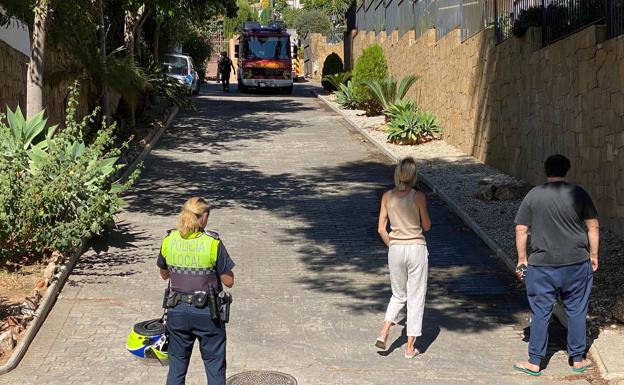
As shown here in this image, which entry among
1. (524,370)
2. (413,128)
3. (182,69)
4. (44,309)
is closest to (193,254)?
(524,370)

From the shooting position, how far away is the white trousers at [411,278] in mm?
7484

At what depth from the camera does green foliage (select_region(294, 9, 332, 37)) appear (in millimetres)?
67938

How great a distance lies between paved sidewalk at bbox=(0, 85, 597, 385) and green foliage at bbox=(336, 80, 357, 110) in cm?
1270

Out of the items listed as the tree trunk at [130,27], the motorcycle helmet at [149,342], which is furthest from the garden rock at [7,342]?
the tree trunk at [130,27]

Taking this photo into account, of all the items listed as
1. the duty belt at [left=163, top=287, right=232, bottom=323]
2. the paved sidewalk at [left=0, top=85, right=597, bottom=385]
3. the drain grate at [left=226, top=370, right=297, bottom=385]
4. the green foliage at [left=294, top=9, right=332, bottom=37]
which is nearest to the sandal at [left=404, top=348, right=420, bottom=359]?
the paved sidewalk at [left=0, top=85, right=597, bottom=385]

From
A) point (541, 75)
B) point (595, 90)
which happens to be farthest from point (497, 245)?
point (541, 75)

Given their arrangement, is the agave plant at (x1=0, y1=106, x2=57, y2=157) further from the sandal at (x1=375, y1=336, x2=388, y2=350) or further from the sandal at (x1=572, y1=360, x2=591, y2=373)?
the sandal at (x1=572, y1=360, x2=591, y2=373)

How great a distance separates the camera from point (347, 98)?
3133 cm

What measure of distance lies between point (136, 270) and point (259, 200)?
491 cm

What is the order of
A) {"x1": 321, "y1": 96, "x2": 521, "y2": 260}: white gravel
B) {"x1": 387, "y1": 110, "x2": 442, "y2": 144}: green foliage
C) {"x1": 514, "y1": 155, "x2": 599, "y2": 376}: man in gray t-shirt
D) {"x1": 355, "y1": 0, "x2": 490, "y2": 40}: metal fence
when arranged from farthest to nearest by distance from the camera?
{"x1": 387, "y1": 110, "x2": 442, "y2": 144}: green foliage → {"x1": 355, "y1": 0, "x2": 490, "y2": 40}: metal fence → {"x1": 321, "y1": 96, "x2": 521, "y2": 260}: white gravel → {"x1": 514, "y1": 155, "x2": 599, "y2": 376}: man in gray t-shirt

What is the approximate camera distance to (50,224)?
35.5ft

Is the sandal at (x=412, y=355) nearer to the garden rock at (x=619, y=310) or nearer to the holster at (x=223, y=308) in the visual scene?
the garden rock at (x=619, y=310)

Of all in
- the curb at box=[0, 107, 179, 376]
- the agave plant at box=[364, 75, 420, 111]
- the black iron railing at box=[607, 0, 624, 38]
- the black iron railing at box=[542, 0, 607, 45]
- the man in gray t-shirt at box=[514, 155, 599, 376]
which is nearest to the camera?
the man in gray t-shirt at box=[514, 155, 599, 376]

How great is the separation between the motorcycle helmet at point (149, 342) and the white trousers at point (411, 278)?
231 centimetres
